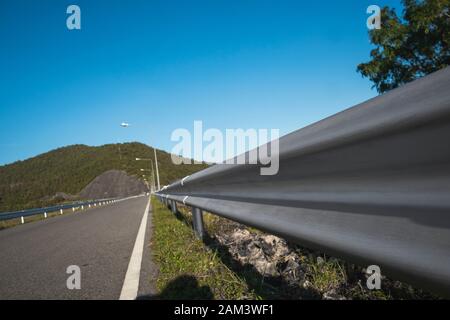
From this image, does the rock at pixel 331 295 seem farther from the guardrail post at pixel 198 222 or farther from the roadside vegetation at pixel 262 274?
the guardrail post at pixel 198 222

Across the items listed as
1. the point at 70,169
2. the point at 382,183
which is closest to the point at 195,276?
the point at 382,183

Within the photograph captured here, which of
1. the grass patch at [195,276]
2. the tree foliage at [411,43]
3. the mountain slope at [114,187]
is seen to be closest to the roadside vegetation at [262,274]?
the grass patch at [195,276]

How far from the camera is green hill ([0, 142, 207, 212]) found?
92.9m

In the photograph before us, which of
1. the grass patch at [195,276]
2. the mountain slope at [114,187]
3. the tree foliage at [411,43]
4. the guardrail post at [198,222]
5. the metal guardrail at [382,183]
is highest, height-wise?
the tree foliage at [411,43]

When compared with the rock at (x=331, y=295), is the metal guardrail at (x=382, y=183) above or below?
above

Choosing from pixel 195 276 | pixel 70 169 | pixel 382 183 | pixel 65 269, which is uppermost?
pixel 70 169

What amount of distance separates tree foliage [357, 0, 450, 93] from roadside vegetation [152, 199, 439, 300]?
37.9 feet

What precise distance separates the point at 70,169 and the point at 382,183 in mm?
130020

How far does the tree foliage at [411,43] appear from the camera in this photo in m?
11.6

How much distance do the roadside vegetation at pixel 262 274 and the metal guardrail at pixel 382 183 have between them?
2.88 feet

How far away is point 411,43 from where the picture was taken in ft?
44.3

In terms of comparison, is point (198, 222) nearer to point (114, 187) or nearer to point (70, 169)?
point (114, 187)

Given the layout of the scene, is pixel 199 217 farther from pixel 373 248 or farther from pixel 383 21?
pixel 383 21

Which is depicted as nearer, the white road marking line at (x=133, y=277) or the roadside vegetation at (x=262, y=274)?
the roadside vegetation at (x=262, y=274)
